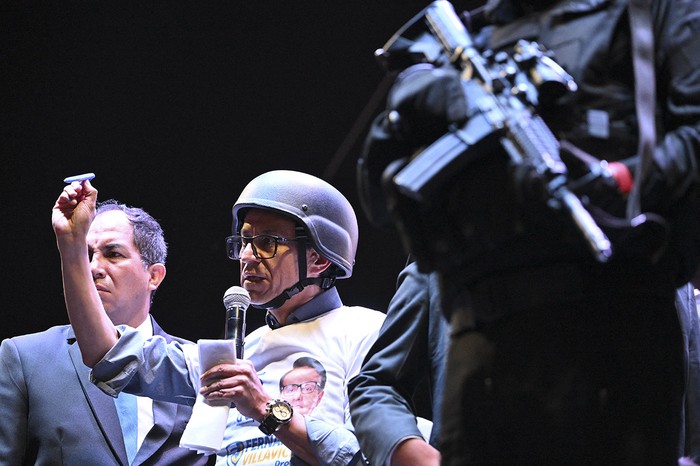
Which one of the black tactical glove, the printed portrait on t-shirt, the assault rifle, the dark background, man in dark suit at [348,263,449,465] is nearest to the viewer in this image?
the assault rifle

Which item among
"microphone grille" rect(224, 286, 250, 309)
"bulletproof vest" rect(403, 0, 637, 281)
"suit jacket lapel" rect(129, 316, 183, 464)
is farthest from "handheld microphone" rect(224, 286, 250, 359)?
"bulletproof vest" rect(403, 0, 637, 281)

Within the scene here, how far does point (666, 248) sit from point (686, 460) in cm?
34

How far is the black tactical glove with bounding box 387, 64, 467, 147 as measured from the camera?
4.07ft

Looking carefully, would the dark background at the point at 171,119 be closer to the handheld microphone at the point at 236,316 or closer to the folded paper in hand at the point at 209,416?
the handheld microphone at the point at 236,316

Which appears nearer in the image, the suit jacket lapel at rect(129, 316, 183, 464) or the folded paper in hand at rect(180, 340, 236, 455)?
the folded paper in hand at rect(180, 340, 236, 455)

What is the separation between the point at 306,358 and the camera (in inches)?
102

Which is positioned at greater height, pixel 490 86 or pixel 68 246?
pixel 490 86

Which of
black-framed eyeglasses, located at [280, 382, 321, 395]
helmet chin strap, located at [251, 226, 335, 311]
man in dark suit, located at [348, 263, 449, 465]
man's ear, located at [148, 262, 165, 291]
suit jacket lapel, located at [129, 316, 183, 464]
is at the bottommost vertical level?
suit jacket lapel, located at [129, 316, 183, 464]

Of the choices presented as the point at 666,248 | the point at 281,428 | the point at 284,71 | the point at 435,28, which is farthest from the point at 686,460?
the point at 284,71

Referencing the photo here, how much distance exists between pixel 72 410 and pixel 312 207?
0.97m

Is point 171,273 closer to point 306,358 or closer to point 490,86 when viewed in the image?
point 306,358

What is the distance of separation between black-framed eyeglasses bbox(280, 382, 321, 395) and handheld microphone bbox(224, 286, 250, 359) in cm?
16

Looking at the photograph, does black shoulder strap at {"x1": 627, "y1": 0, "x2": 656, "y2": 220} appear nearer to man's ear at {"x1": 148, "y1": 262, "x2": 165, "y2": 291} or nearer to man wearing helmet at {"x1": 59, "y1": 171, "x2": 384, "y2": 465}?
man wearing helmet at {"x1": 59, "y1": 171, "x2": 384, "y2": 465}

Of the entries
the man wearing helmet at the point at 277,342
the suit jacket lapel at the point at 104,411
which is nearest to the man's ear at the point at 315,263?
the man wearing helmet at the point at 277,342
